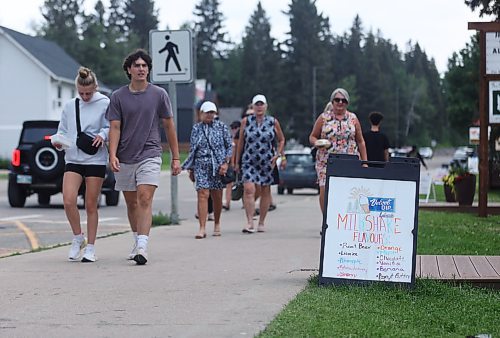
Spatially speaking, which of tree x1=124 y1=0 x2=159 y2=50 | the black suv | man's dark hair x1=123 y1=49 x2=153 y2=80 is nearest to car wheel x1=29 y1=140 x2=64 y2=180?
the black suv

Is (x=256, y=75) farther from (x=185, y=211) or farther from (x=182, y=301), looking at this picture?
(x=182, y=301)

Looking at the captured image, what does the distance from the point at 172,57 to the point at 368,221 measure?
317 inches

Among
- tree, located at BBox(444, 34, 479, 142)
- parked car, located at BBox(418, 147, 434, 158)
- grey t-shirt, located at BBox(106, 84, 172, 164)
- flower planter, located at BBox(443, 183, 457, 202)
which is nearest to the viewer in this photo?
grey t-shirt, located at BBox(106, 84, 172, 164)

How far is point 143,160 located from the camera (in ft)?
32.1

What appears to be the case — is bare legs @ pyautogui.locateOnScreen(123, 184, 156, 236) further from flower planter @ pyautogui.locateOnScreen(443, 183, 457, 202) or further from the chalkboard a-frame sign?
flower planter @ pyautogui.locateOnScreen(443, 183, 457, 202)

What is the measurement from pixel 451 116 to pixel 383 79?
54.0 metres

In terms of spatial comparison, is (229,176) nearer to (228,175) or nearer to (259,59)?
(228,175)

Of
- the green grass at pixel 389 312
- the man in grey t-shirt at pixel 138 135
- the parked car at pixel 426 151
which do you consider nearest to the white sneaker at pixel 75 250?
the man in grey t-shirt at pixel 138 135

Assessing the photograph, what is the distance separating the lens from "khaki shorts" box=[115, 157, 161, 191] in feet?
31.9

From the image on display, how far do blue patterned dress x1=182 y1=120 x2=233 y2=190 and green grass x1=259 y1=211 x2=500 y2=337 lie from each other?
522cm

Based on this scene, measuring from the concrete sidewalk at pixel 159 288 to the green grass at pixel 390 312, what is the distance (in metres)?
0.19

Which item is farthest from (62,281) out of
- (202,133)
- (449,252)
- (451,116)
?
(451,116)

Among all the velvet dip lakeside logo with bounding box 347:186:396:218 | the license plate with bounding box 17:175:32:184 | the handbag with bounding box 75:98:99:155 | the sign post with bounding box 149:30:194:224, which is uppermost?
the sign post with bounding box 149:30:194:224

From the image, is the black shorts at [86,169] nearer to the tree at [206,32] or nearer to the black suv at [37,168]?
the black suv at [37,168]
